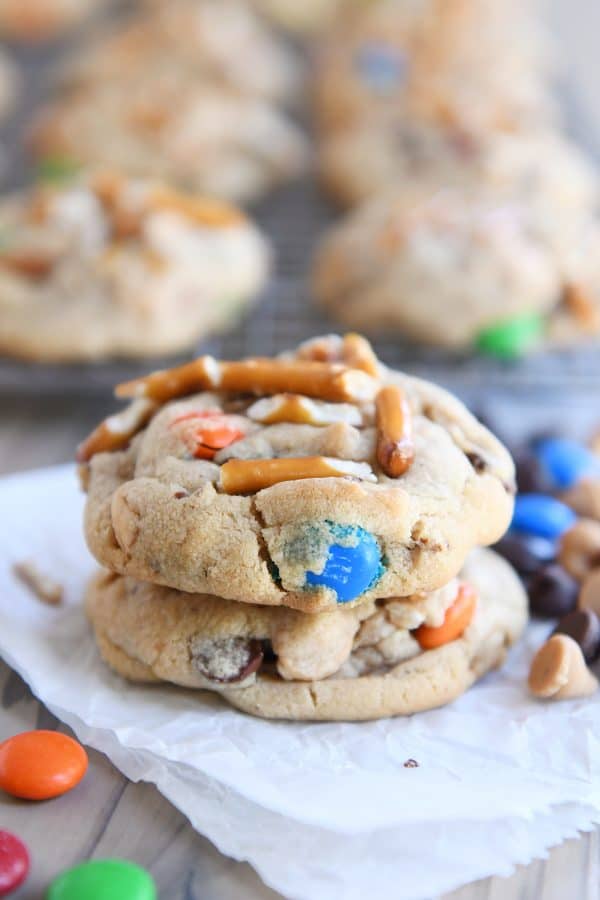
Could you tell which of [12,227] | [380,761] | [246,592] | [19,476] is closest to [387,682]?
[380,761]

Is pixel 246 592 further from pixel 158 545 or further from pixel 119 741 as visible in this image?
pixel 119 741

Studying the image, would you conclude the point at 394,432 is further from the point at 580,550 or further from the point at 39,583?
the point at 39,583

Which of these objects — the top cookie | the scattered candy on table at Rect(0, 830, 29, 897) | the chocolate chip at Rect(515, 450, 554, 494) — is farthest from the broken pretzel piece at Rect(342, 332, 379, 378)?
the scattered candy on table at Rect(0, 830, 29, 897)

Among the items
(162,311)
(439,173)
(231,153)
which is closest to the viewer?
(162,311)

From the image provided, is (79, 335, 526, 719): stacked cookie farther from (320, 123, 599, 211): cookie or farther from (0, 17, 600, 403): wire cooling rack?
(320, 123, 599, 211): cookie

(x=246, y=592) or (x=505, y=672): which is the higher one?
(x=246, y=592)

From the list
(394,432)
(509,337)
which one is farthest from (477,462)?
(509,337)

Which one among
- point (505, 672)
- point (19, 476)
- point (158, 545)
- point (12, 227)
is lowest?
point (505, 672)

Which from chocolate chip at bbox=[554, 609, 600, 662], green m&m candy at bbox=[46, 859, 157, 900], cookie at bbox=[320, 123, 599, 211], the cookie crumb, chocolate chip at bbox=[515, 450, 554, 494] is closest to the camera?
green m&m candy at bbox=[46, 859, 157, 900]
